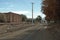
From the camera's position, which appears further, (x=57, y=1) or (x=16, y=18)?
(x=16, y=18)

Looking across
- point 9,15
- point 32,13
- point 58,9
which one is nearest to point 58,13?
point 58,9

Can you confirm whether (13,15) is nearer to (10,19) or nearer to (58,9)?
(10,19)

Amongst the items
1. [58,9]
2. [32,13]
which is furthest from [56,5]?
[32,13]

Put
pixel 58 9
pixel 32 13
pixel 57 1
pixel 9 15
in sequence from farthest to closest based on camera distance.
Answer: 1. pixel 9 15
2. pixel 32 13
3. pixel 58 9
4. pixel 57 1

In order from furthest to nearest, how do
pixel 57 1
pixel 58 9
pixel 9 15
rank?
pixel 9 15 → pixel 58 9 → pixel 57 1

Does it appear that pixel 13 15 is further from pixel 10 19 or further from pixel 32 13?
pixel 32 13

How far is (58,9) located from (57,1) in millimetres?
2939

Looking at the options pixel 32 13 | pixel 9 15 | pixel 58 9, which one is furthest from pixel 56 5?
pixel 9 15

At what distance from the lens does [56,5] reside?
86.3 feet

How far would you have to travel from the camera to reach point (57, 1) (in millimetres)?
24828

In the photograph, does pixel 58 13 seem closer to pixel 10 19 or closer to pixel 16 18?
pixel 10 19

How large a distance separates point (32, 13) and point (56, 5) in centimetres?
8012

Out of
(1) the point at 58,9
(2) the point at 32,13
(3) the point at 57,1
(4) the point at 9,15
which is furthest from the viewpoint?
(4) the point at 9,15

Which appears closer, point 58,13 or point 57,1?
point 57,1
